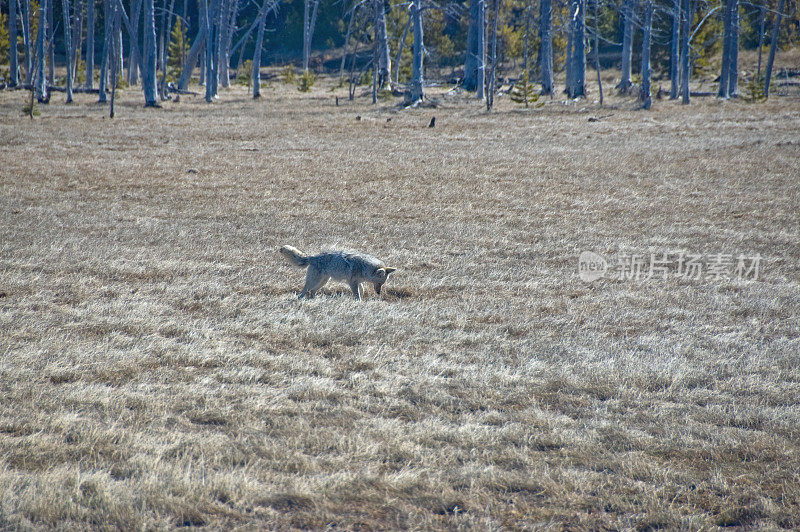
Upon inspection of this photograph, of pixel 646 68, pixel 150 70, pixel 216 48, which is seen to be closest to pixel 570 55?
pixel 646 68

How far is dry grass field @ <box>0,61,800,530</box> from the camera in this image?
12.7ft

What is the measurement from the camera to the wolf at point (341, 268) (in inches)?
294

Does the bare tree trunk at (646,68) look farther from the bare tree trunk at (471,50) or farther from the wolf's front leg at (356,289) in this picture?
the wolf's front leg at (356,289)

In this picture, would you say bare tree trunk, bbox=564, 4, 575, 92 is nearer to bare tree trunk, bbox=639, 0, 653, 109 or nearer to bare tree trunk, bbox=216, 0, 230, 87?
bare tree trunk, bbox=639, 0, 653, 109

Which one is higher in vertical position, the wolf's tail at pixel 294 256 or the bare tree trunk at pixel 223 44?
the bare tree trunk at pixel 223 44

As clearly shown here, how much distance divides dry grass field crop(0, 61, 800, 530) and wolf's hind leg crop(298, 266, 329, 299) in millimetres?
235

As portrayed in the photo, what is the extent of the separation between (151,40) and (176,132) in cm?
1155

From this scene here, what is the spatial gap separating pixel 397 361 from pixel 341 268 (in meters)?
1.86

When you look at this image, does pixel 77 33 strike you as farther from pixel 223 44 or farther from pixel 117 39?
pixel 117 39

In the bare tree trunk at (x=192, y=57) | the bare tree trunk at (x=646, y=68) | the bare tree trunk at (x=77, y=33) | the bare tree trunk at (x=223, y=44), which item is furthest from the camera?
the bare tree trunk at (x=77, y=33)

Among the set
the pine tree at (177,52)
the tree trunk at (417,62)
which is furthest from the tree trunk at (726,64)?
the pine tree at (177,52)

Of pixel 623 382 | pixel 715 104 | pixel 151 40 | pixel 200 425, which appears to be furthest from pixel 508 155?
pixel 151 40

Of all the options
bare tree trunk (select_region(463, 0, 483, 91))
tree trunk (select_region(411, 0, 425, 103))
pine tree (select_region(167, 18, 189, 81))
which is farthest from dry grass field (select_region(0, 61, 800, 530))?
pine tree (select_region(167, 18, 189, 81))

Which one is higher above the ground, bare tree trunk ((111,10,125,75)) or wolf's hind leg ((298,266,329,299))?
bare tree trunk ((111,10,125,75))
